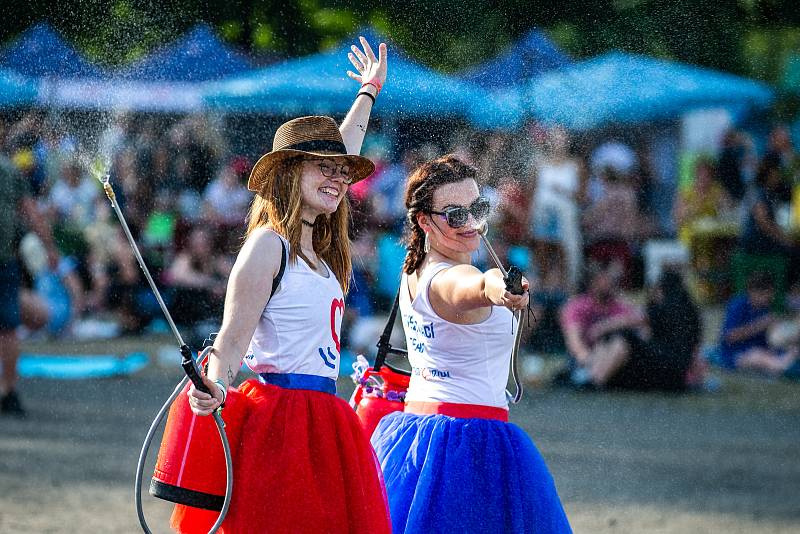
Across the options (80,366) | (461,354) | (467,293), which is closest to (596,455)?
(461,354)

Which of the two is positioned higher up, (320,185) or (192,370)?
(320,185)

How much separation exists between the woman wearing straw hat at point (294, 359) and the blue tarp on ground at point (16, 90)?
4.57 m

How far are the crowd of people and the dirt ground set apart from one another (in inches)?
20.1

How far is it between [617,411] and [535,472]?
5.17 m

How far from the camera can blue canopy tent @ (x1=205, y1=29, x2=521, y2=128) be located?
8.91 meters

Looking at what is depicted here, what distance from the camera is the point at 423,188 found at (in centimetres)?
405

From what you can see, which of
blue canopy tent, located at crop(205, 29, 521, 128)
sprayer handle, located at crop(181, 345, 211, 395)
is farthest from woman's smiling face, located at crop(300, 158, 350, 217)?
blue canopy tent, located at crop(205, 29, 521, 128)

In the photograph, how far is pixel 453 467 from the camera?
3768mm

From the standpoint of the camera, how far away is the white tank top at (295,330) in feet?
11.5

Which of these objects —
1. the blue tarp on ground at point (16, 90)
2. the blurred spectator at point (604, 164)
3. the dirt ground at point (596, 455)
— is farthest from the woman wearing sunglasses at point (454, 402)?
the blurred spectator at point (604, 164)

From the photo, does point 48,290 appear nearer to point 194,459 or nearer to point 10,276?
point 10,276

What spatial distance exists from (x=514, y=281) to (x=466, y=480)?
0.81 meters

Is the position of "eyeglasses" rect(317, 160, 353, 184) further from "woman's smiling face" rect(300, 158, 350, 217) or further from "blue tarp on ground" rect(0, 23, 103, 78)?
"blue tarp on ground" rect(0, 23, 103, 78)

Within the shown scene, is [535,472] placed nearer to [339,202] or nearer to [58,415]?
[339,202]
